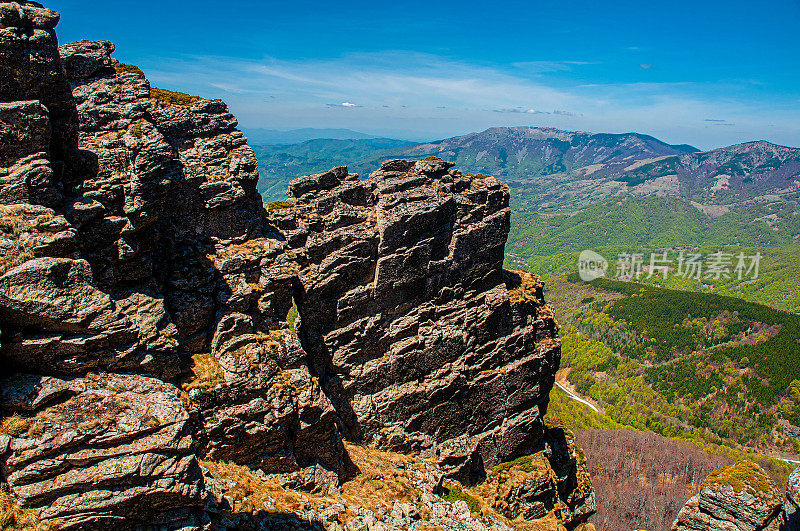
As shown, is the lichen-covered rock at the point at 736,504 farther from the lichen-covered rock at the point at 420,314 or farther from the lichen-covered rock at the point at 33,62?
the lichen-covered rock at the point at 33,62

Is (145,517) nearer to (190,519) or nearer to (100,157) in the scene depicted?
(190,519)

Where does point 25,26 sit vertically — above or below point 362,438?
above

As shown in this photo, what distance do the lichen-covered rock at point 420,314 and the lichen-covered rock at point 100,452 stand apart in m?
21.7

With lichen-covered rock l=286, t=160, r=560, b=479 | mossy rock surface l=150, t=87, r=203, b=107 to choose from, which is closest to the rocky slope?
lichen-covered rock l=286, t=160, r=560, b=479

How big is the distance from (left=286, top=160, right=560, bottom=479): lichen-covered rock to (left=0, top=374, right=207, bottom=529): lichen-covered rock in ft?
71.3

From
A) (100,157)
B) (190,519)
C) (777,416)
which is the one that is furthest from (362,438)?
(777,416)

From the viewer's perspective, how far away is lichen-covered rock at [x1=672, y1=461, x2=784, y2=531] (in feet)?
129

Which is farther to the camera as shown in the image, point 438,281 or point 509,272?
point 509,272

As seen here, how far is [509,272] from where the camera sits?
5234cm

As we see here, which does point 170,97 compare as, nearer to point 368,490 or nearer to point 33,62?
point 33,62

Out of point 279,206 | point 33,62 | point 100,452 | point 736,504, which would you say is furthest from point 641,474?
point 33,62

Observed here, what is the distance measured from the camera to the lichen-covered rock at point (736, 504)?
3944cm

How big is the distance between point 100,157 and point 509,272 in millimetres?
42138

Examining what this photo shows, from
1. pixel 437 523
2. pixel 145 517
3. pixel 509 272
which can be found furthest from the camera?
pixel 509 272
